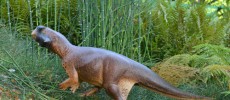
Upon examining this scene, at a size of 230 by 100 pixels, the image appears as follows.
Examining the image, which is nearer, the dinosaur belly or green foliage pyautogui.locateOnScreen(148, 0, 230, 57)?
the dinosaur belly

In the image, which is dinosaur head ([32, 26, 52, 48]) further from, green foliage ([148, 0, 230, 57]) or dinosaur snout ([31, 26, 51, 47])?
green foliage ([148, 0, 230, 57])

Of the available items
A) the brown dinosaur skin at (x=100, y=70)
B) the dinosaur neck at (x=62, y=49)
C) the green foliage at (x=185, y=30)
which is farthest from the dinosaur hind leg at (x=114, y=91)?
the green foliage at (x=185, y=30)

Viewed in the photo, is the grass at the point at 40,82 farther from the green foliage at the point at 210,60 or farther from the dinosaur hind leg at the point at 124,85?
the dinosaur hind leg at the point at 124,85

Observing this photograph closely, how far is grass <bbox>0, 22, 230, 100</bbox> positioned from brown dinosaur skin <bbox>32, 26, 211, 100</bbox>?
13 cm

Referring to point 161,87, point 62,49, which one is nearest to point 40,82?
point 62,49

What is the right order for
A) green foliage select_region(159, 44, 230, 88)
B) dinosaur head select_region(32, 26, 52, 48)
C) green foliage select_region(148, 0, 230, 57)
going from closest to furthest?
dinosaur head select_region(32, 26, 52, 48)
green foliage select_region(159, 44, 230, 88)
green foliage select_region(148, 0, 230, 57)

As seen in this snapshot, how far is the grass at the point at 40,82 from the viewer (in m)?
1.41

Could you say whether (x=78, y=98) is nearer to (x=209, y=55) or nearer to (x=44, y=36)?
(x=44, y=36)

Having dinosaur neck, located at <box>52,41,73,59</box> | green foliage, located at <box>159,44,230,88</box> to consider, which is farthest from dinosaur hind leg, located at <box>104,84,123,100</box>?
green foliage, located at <box>159,44,230,88</box>

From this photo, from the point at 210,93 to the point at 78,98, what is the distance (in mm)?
524

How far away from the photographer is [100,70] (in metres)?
1.33

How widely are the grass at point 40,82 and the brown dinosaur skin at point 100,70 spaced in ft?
0.43

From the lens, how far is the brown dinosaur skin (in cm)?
133

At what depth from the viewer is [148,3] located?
266 centimetres
